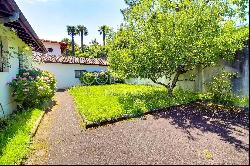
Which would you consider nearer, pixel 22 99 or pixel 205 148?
pixel 205 148

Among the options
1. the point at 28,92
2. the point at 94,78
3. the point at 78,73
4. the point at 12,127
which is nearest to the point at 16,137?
the point at 12,127

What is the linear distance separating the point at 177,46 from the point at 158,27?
1.32 m

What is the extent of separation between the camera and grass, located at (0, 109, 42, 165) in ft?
19.4

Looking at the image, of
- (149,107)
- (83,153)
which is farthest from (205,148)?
(149,107)

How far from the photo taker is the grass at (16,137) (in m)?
5.91

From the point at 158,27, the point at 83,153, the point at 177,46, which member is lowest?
the point at 83,153

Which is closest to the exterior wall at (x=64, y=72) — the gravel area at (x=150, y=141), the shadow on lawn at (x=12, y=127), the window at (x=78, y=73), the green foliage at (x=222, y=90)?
the window at (x=78, y=73)

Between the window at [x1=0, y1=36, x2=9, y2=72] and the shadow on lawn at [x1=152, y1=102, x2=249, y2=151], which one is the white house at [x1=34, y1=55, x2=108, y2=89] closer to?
the window at [x1=0, y1=36, x2=9, y2=72]

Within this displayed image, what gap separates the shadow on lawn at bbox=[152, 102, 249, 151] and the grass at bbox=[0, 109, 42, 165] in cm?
385

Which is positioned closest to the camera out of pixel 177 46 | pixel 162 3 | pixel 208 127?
pixel 208 127

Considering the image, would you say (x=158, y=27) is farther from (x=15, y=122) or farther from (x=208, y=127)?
(x=15, y=122)

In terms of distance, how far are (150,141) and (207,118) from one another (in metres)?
3.14

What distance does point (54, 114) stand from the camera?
11.1 m

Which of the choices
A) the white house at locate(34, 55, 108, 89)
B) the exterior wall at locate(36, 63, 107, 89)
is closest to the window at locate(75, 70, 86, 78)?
the white house at locate(34, 55, 108, 89)
